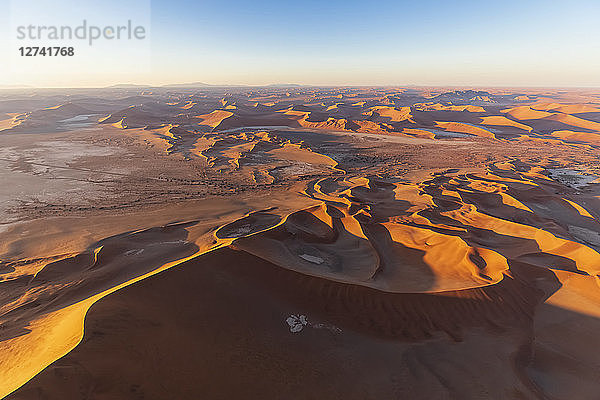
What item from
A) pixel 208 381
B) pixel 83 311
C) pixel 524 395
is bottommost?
pixel 524 395

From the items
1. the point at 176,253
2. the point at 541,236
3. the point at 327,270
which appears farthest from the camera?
the point at 541,236

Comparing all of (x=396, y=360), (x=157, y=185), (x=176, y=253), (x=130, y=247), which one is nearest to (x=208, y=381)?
(x=396, y=360)

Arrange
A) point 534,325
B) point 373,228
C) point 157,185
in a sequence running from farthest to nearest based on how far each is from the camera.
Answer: point 157,185
point 373,228
point 534,325

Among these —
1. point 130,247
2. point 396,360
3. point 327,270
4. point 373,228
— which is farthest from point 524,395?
point 130,247

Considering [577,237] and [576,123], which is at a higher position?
[576,123]

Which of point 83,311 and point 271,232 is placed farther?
point 271,232

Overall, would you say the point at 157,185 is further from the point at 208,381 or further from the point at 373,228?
the point at 208,381
